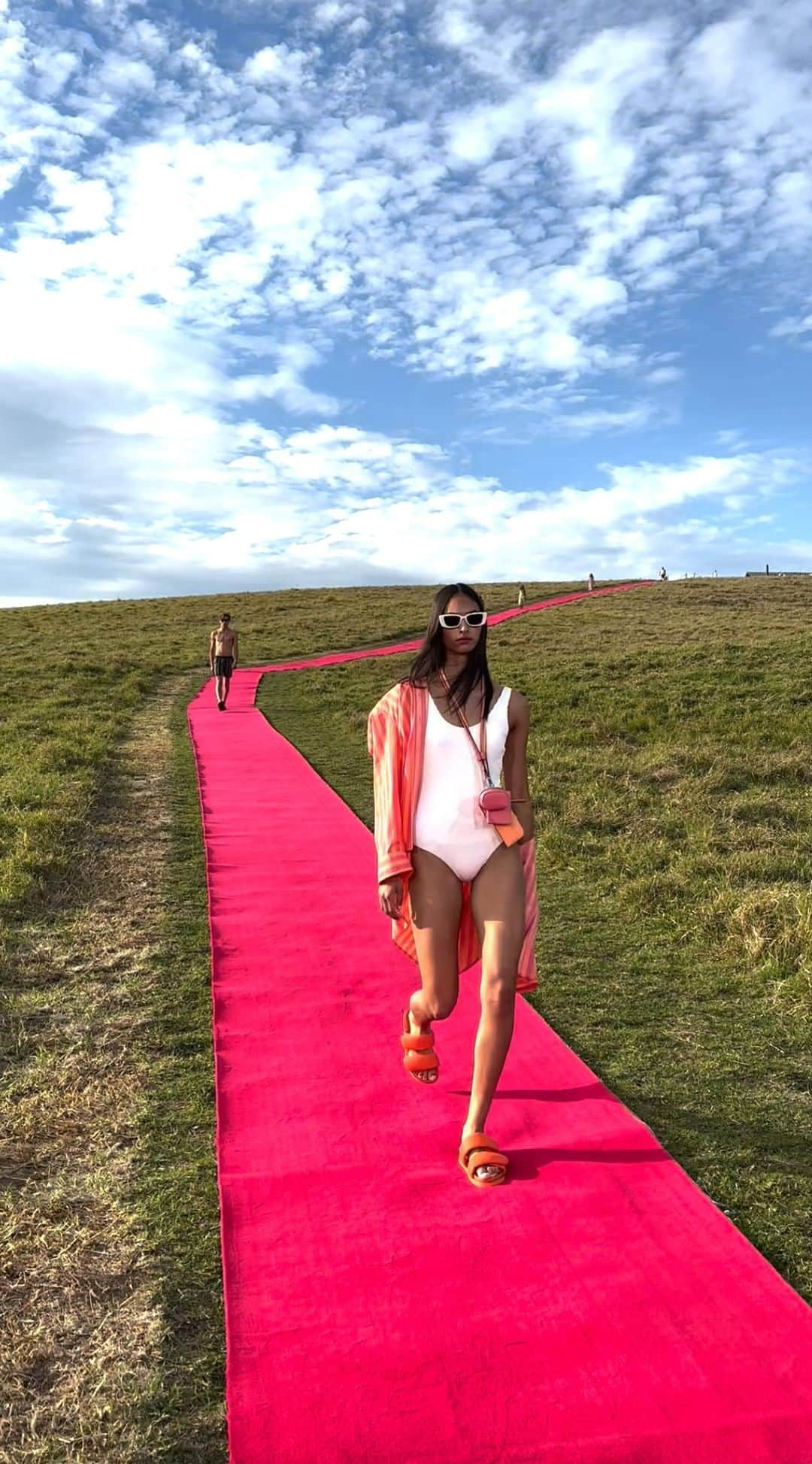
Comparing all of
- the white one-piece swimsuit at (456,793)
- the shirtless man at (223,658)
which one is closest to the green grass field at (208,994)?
the white one-piece swimsuit at (456,793)

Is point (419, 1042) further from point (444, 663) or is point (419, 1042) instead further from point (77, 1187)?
point (444, 663)

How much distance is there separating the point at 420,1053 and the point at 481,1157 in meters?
0.67

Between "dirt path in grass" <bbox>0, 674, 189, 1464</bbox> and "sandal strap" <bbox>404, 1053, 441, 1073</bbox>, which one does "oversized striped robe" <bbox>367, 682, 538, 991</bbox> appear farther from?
"dirt path in grass" <bbox>0, 674, 189, 1464</bbox>

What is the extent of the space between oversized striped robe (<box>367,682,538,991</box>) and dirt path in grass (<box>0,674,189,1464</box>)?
1.47m

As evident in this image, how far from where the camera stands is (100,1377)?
2590mm

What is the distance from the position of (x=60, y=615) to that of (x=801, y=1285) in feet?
148

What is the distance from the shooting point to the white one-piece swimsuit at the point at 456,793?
3527 millimetres

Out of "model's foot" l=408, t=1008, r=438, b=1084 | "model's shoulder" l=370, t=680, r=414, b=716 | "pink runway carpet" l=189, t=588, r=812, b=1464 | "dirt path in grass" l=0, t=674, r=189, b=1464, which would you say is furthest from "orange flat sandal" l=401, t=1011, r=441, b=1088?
"model's shoulder" l=370, t=680, r=414, b=716

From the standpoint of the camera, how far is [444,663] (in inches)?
146

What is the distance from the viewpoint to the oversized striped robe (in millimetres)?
3582

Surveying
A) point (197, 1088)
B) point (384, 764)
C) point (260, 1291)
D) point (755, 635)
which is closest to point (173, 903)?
point (197, 1088)

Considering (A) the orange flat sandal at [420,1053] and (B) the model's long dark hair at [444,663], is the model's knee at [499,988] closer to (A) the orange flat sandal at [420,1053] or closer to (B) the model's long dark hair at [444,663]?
(A) the orange flat sandal at [420,1053]

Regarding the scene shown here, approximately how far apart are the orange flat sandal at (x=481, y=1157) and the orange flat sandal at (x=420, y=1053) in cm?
57

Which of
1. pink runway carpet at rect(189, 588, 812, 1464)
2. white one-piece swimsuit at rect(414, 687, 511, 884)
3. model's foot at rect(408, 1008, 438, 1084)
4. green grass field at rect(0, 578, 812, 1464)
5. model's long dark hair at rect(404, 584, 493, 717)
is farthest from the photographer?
model's foot at rect(408, 1008, 438, 1084)
